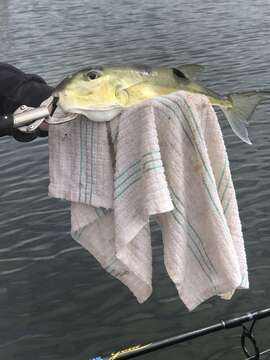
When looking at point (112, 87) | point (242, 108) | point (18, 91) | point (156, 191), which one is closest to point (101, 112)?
point (112, 87)

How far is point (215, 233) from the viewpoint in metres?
3.75

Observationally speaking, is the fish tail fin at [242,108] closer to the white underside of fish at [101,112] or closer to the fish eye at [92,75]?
the white underside of fish at [101,112]

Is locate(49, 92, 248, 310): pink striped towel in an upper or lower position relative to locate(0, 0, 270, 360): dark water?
upper

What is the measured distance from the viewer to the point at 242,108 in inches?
148

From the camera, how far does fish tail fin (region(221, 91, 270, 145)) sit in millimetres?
3734

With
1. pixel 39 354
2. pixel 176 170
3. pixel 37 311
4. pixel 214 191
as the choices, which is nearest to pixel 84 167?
pixel 176 170

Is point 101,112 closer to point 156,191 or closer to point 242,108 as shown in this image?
point 156,191

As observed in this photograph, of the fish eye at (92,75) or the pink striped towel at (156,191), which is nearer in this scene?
the fish eye at (92,75)

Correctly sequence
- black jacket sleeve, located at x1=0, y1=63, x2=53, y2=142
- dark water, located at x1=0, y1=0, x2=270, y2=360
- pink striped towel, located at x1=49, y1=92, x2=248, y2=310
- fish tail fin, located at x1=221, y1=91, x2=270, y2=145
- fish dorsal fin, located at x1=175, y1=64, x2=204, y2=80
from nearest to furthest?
pink striped towel, located at x1=49, y1=92, x2=248, y2=310 < fish dorsal fin, located at x1=175, y1=64, x2=204, y2=80 < fish tail fin, located at x1=221, y1=91, x2=270, y2=145 < black jacket sleeve, located at x1=0, y1=63, x2=53, y2=142 < dark water, located at x1=0, y1=0, x2=270, y2=360

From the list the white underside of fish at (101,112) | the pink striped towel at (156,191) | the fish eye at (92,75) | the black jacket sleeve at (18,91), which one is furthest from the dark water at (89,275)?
the fish eye at (92,75)

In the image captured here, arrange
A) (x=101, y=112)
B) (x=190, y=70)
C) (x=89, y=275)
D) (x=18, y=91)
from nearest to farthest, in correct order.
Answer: (x=101, y=112) < (x=190, y=70) < (x=18, y=91) < (x=89, y=275)

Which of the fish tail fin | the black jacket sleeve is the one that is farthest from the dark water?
the black jacket sleeve

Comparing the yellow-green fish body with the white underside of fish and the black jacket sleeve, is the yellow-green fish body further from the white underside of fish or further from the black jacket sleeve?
the black jacket sleeve

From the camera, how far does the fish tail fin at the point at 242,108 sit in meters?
3.73
